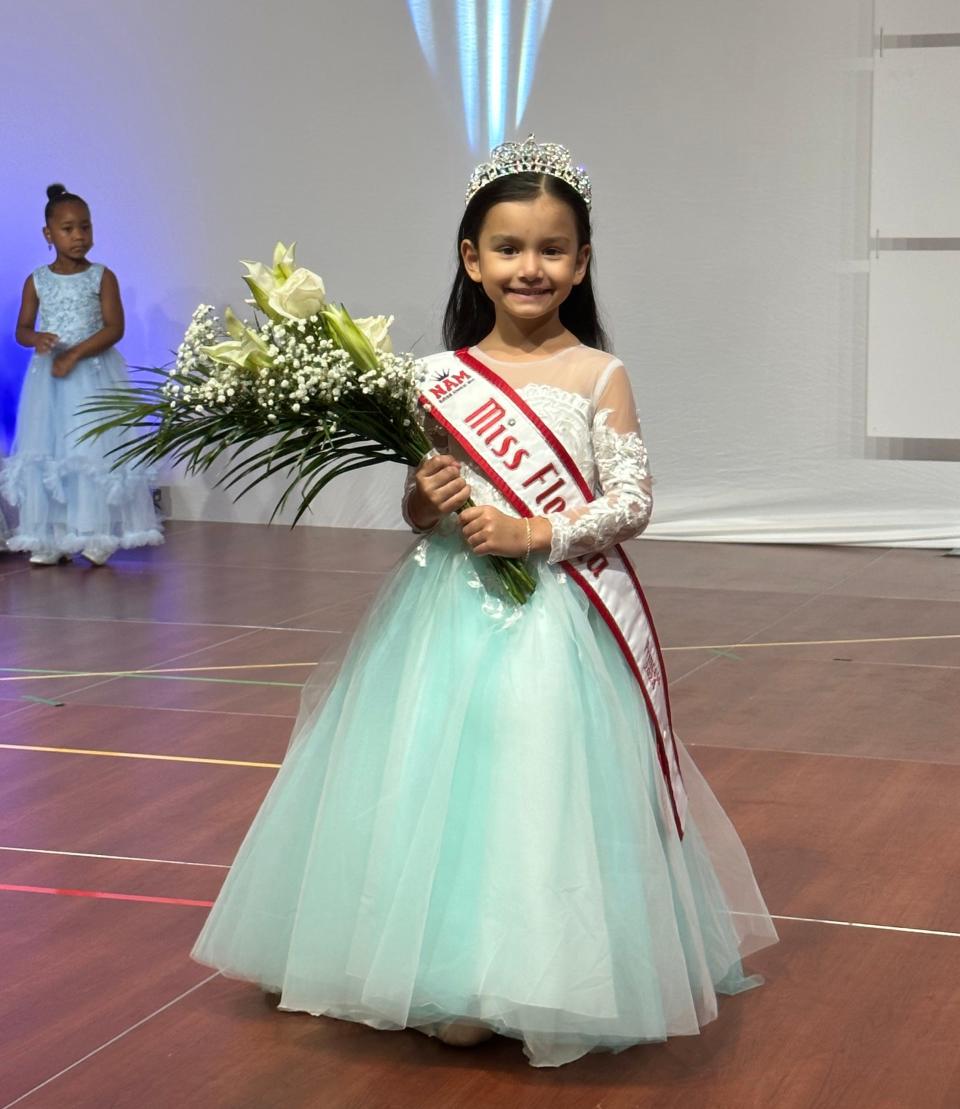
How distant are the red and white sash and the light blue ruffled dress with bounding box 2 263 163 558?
4605 mm

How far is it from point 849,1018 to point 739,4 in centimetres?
547

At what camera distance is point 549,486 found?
2.18 meters

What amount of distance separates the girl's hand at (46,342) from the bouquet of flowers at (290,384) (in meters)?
4.87

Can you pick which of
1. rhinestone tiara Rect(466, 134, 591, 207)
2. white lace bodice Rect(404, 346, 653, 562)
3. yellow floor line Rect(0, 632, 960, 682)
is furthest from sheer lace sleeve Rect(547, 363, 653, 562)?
yellow floor line Rect(0, 632, 960, 682)

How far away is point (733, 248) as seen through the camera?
7.06 metres

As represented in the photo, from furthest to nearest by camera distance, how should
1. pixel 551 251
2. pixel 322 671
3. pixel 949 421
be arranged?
pixel 949 421
pixel 322 671
pixel 551 251

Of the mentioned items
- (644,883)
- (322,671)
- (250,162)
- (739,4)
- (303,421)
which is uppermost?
(739,4)

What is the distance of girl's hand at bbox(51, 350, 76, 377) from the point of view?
684 centimetres

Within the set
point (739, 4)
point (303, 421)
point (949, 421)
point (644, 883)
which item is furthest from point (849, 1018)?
point (739, 4)

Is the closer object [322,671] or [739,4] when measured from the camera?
[322,671]

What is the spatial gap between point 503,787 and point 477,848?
0.08 metres

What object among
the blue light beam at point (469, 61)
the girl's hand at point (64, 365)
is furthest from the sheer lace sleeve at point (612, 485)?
the blue light beam at point (469, 61)

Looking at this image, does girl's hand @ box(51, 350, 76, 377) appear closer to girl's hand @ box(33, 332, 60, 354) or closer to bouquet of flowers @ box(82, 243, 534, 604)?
girl's hand @ box(33, 332, 60, 354)

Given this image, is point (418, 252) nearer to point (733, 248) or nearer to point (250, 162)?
point (250, 162)
